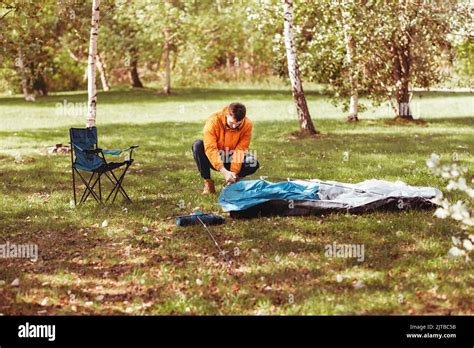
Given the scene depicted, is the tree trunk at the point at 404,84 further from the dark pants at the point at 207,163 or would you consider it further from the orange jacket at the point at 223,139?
the orange jacket at the point at 223,139

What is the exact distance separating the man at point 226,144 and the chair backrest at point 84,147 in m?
1.51

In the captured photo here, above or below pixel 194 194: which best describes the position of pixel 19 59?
A: above

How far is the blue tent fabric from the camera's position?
8.07m

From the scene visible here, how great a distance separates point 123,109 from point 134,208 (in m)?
18.3

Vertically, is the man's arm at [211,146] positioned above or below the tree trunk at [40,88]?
below

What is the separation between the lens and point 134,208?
883 cm

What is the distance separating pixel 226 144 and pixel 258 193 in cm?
126

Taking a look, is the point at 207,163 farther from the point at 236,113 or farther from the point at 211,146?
the point at 236,113

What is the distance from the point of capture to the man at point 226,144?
A: 28.7 ft

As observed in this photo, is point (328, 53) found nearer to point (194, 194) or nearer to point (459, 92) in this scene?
point (194, 194)

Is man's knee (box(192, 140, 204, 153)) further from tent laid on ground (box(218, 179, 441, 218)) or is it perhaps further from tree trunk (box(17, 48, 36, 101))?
tree trunk (box(17, 48, 36, 101))

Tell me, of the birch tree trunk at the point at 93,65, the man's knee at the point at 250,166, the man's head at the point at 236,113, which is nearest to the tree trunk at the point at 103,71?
the birch tree trunk at the point at 93,65
